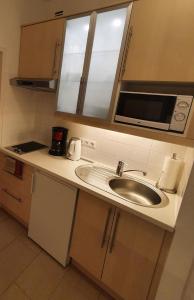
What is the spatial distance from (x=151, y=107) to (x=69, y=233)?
1.16m

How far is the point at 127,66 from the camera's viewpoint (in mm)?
1241

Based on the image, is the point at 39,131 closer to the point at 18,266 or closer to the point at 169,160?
the point at 18,266

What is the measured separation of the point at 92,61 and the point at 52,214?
1.32 meters

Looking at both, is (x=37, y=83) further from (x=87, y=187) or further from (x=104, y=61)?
(x=87, y=187)

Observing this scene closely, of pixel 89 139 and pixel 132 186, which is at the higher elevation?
pixel 89 139

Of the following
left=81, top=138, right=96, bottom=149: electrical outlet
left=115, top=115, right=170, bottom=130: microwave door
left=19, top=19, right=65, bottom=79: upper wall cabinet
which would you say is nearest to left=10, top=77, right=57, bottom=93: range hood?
left=19, top=19, right=65, bottom=79: upper wall cabinet

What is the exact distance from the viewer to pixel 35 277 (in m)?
1.45

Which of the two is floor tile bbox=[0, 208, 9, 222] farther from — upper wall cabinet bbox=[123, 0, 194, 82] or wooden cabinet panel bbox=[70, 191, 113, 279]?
upper wall cabinet bbox=[123, 0, 194, 82]

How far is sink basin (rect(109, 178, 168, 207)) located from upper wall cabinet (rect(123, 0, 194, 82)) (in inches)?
32.6

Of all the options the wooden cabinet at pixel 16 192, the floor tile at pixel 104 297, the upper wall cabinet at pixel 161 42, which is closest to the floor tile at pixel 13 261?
the wooden cabinet at pixel 16 192

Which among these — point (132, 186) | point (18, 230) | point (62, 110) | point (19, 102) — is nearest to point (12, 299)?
point (18, 230)

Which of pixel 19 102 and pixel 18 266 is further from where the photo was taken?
pixel 19 102

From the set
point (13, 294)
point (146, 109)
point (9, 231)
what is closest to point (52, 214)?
point (13, 294)

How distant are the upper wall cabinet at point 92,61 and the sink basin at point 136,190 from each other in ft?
1.96
